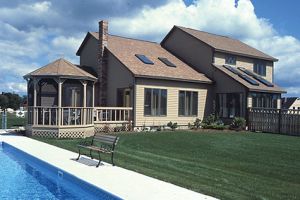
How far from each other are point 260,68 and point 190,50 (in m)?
6.99

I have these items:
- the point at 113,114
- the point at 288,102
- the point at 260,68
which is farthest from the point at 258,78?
the point at 288,102

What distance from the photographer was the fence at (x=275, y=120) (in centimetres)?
2358

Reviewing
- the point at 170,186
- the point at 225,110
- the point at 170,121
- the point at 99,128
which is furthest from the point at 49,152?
the point at 225,110

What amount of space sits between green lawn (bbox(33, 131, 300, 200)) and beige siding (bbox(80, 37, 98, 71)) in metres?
10.8

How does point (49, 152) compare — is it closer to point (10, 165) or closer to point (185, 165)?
point (10, 165)

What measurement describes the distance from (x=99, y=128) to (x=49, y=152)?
8364 mm

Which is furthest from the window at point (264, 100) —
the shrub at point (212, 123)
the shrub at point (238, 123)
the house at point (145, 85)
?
the shrub at point (212, 123)

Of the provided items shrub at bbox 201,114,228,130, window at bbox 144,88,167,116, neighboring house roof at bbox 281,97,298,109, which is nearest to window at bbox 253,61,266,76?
shrub at bbox 201,114,228,130

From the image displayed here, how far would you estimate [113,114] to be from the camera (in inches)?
945

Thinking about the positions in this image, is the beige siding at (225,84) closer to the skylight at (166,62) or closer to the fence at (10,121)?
the skylight at (166,62)

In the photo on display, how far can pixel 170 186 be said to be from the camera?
28.2 feet

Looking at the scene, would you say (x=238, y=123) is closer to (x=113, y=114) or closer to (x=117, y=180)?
(x=113, y=114)

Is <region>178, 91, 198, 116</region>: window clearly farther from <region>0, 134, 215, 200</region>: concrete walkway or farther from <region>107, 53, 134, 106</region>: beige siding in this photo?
<region>0, 134, 215, 200</region>: concrete walkway

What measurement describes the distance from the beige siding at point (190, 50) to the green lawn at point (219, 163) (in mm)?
11383
